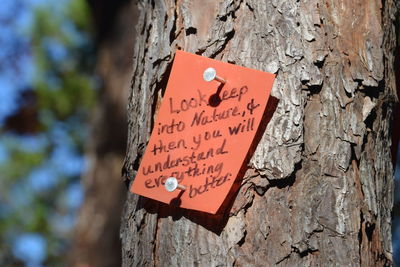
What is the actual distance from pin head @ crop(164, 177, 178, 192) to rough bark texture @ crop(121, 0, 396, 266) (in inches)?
1.4

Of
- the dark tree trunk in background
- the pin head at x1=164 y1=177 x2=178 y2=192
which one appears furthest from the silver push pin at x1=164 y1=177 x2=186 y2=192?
the dark tree trunk in background

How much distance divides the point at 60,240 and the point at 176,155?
5.78m

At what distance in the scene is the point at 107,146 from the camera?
3.60 metres

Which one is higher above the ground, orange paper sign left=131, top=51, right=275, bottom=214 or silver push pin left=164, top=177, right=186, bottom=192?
orange paper sign left=131, top=51, right=275, bottom=214

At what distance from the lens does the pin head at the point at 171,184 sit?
954mm

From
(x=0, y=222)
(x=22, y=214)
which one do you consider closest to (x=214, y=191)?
(x=22, y=214)

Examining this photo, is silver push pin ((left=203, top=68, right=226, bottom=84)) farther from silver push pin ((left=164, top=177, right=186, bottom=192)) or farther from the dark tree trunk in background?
the dark tree trunk in background

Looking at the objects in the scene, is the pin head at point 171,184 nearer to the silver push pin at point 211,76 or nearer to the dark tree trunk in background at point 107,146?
the silver push pin at point 211,76

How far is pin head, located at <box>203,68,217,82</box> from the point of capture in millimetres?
961

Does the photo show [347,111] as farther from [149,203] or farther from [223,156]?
[149,203]

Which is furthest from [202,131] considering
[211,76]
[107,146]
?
[107,146]

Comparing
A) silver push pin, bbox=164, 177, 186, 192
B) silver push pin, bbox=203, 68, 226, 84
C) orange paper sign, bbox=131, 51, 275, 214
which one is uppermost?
silver push pin, bbox=203, 68, 226, 84

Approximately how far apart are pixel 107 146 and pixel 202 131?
268 centimetres

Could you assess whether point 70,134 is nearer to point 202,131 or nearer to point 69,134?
point 69,134
